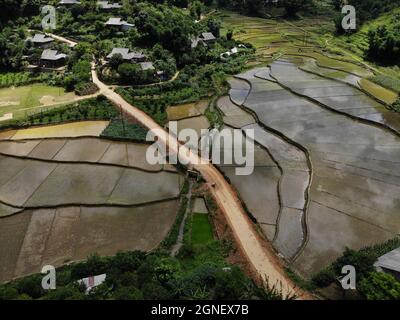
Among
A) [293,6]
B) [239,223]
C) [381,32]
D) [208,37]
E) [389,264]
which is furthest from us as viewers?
[293,6]

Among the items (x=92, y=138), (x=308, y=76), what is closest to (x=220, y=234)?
(x=92, y=138)

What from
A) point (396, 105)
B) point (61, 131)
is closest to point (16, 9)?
point (61, 131)

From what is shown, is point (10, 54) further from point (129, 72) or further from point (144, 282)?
point (144, 282)

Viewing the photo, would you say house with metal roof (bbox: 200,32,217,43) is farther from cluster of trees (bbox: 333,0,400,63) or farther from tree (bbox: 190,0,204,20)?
→ cluster of trees (bbox: 333,0,400,63)

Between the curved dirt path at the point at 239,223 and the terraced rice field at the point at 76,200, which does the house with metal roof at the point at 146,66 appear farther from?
the terraced rice field at the point at 76,200
